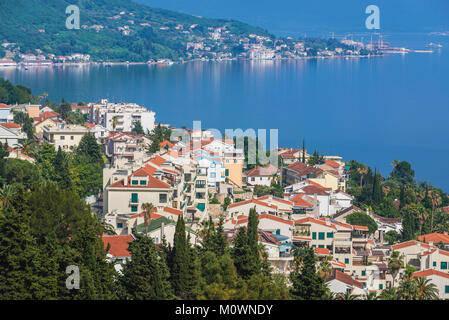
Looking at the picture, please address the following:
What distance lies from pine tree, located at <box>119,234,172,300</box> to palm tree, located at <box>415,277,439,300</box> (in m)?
4.67

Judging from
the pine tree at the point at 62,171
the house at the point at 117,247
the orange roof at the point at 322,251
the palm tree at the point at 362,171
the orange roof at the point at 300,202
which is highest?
the pine tree at the point at 62,171

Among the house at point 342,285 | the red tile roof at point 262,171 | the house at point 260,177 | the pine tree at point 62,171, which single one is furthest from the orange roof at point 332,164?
the house at point 342,285

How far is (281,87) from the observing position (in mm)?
70812

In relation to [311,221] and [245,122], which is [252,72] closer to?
[245,122]

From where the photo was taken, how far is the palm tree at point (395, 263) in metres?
14.4

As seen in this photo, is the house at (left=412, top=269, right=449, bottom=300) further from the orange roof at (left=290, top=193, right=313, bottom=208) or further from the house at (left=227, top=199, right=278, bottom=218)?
the orange roof at (left=290, top=193, right=313, bottom=208)

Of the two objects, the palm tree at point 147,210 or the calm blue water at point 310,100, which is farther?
the calm blue water at point 310,100

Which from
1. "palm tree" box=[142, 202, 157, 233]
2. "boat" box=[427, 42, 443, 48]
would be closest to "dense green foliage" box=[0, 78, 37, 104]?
"palm tree" box=[142, 202, 157, 233]

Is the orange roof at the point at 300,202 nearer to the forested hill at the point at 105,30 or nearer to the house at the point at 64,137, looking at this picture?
the house at the point at 64,137

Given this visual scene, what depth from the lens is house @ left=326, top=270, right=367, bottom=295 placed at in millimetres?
12562

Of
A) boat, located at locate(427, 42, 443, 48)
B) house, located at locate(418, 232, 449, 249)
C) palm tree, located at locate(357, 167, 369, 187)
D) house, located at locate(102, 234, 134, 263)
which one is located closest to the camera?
house, located at locate(102, 234, 134, 263)

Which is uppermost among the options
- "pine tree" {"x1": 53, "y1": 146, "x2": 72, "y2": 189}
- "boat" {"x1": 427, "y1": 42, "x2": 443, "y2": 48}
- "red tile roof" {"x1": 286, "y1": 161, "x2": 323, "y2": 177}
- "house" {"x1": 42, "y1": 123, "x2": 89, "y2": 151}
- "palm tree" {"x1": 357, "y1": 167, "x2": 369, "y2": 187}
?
"boat" {"x1": 427, "y1": 42, "x2": 443, "y2": 48}

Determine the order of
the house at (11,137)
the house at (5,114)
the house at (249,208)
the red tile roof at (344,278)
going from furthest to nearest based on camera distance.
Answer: the house at (5,114), the house at (11,137), the house at (249,208), the red tile roof at (344,278)

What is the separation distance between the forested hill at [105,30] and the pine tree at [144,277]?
324 ft
